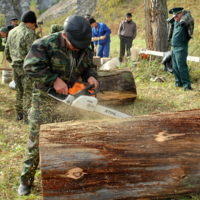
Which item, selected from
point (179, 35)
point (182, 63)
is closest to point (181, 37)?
point (179, 35)

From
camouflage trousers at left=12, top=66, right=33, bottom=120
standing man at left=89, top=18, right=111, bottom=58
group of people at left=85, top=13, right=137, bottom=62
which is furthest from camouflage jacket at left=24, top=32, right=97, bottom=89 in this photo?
standing man at left=89, top=18, right=111, bottom=58

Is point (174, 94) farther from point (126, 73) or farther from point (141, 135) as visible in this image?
point (141, 135)

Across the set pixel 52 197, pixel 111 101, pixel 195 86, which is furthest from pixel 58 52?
pixel 195 86

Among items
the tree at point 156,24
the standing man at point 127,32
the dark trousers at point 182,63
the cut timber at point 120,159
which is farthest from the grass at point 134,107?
the standing man at point 127,32

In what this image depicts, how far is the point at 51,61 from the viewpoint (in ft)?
8.45

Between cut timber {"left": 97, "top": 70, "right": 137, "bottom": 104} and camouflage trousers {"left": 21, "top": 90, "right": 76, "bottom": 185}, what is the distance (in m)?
2.33

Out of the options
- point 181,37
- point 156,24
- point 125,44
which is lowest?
point 125,44

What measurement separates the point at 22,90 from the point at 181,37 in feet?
13.8

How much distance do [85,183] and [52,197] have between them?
0.30m

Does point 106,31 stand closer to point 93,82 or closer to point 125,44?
point 125,44

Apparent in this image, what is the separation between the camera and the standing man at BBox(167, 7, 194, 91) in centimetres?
569

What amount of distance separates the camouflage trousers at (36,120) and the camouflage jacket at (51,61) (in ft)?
0.54

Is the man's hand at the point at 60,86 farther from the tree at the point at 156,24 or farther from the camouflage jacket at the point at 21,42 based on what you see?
the tree at the point at 156,24

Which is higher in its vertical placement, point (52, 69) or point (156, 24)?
point (156, 24)
